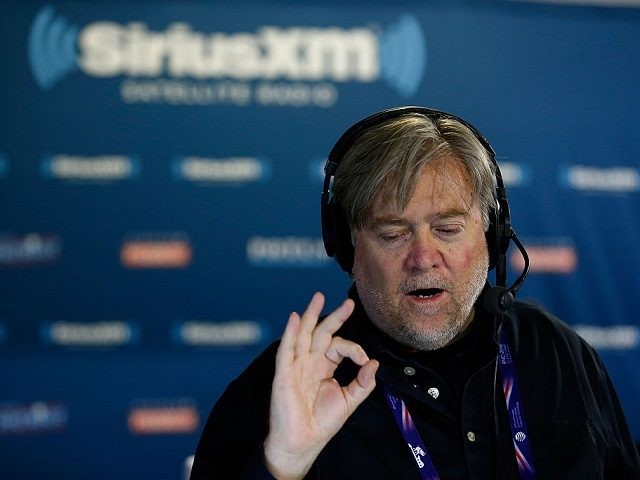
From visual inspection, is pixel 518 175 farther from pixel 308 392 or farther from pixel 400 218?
pixel 308 392

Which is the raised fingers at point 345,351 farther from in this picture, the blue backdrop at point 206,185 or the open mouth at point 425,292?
the blue backdrop at point 206,185

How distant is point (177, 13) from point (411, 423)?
2.63 meters

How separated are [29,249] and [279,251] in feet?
3.22

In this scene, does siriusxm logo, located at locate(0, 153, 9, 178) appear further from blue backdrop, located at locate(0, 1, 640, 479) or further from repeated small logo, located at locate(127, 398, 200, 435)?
repeated small logo, located at locate(127, 398, 200, 435)

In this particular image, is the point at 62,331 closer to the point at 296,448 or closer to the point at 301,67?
the point at 301,67

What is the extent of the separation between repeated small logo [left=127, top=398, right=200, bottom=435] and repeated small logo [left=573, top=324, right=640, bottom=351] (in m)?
1.64

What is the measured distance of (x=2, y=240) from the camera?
3.59 meters

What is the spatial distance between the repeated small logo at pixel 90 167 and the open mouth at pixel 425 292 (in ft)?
7.67

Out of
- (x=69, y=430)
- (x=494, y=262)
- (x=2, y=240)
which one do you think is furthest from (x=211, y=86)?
(x=494, y=262)

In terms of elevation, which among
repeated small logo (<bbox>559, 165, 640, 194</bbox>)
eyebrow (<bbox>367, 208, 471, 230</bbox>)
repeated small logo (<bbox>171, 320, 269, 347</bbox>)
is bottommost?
repeated small logo (<bbox>171, 320, 269, 347</bbox>)

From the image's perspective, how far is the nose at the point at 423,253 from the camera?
1.50 metres

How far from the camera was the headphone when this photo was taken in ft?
5.31

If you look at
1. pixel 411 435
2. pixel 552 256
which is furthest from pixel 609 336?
pixel 411 435

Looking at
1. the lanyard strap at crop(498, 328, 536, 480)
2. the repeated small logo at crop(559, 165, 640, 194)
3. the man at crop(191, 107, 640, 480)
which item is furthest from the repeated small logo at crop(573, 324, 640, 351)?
the lanyard strap at crop(498, 328, 536, 480)
